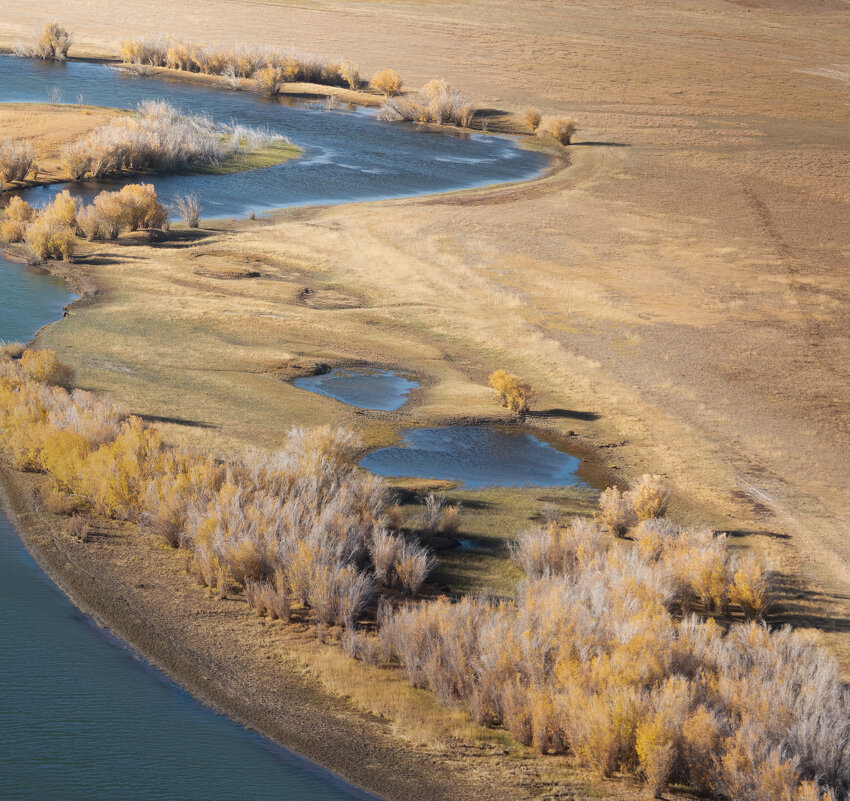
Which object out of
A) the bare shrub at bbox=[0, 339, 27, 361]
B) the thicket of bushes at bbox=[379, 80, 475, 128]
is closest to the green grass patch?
the thicket of bushes at bbox=[379, 80, 475, 128]

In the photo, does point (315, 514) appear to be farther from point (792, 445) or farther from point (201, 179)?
point (201, 179)

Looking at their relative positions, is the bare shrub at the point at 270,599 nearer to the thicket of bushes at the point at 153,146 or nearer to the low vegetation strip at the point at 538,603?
the low vegetation strip at the point at 538,603

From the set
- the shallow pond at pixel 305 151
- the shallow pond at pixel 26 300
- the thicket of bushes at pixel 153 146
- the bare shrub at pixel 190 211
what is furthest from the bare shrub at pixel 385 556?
the thicket of bushes at pixel 153 146

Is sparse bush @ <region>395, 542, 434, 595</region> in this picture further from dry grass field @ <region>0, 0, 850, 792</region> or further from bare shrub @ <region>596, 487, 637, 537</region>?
bare shrub @ <region>596, 487, 637, 537</region>

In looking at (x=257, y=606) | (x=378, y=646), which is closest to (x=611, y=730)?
(x=378, y=646)

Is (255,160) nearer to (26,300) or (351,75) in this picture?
(26,300)
